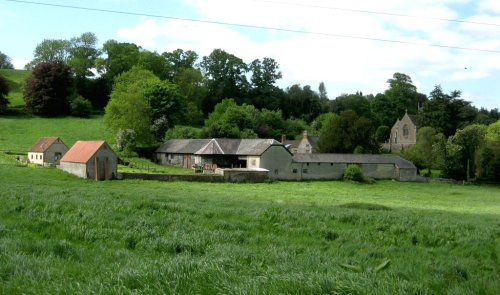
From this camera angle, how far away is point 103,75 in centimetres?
10125

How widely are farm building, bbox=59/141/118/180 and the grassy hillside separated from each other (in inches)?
1935

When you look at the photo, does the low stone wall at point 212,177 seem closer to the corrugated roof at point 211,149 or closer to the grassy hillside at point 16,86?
the corrugated roof at point 211,149

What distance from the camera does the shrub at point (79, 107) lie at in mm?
87637

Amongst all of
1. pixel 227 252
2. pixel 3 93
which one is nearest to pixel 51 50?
pixel 3 93

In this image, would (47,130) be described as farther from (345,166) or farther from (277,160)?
(345,166)

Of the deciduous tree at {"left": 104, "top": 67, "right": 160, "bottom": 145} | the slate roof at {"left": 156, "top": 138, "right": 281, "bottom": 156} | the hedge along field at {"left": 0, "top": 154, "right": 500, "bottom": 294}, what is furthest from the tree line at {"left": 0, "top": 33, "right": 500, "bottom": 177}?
the hedge along field at {"left": 0, "top": 154, "right": 500, "bottom": 294}

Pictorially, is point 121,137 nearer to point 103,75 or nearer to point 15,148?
point 15,148

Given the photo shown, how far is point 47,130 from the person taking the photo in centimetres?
7725

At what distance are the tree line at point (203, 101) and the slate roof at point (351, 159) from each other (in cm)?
758

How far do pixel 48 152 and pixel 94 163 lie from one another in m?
12.2

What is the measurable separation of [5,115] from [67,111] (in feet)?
33.7

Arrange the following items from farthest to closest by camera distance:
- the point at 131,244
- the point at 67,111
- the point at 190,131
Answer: the point at 67,111 < the point at 190,131 < the point at 131,244

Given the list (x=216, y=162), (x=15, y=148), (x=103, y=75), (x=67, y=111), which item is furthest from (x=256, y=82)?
(x=15, y=148)

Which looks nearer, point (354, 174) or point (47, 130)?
point (354, 174)
